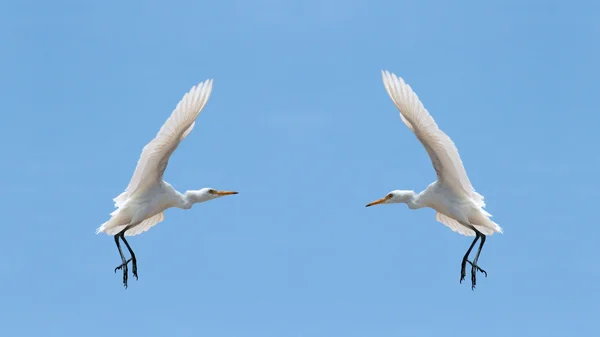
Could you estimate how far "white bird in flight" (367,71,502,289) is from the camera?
23.8 m

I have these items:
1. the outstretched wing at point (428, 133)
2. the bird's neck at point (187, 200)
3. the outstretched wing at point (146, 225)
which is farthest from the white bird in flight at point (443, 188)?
the outstretched wing at point (146, 225)

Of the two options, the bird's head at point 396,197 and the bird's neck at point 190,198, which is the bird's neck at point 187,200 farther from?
the bird's head at point 396,197

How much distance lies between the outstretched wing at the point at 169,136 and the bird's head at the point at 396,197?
192 inches

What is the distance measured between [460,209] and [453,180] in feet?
2.37

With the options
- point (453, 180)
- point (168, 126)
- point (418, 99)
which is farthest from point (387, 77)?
point (168, 126)

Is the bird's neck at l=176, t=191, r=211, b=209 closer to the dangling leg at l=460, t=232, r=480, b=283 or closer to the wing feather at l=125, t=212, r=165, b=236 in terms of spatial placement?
the wing feather at l=125, t=212, r=165, b=236

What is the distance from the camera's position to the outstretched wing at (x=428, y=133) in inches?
936

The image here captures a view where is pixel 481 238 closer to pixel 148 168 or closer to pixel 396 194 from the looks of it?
pixel 396 194

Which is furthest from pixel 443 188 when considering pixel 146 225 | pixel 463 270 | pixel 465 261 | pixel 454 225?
pixel 146 225

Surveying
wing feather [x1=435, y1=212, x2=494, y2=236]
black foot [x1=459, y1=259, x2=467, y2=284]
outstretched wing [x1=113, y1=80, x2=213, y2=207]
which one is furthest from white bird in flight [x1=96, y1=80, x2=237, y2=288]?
black foot [x1=459, y1=259, x2=467, y2=284]

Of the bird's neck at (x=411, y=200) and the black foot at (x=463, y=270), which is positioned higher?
the bird's neck at (x=411, y=200)

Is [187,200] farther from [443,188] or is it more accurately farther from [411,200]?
[443,188]

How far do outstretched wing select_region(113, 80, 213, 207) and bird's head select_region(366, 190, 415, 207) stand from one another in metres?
4.88

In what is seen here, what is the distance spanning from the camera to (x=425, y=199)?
25953 millimetres
